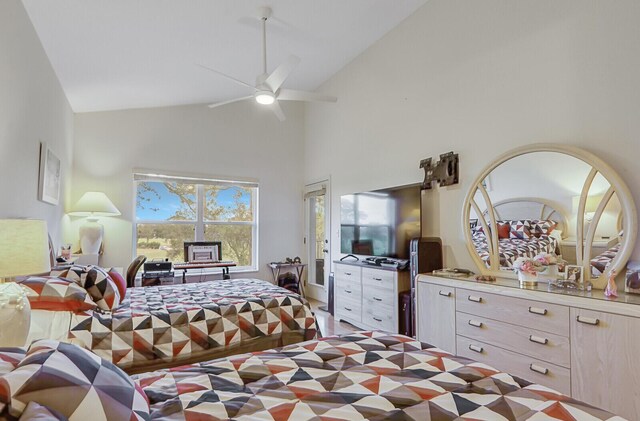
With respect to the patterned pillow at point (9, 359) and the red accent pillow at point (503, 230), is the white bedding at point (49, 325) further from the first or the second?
the red accent pillow at point (503, 230)

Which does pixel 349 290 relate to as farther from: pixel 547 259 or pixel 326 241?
pixel 547 259

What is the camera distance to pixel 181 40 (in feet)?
10.3

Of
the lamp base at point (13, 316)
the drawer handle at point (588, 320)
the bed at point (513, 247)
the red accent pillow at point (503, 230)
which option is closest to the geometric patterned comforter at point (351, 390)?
the lamp base at point (13, 316)

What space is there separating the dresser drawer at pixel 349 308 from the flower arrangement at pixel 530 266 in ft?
6.21

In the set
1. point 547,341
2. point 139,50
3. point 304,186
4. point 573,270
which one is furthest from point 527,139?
point 304,186

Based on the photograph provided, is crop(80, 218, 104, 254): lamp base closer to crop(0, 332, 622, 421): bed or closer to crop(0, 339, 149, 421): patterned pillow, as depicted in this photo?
crop(0, 332, 622, 421): bed

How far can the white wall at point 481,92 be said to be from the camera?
2.26 meters

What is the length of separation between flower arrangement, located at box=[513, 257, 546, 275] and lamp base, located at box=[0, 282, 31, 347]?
292 cm

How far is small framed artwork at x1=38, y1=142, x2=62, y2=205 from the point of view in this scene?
2.80 m

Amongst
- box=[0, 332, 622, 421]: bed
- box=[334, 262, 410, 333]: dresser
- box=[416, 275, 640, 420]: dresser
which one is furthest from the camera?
box=[334, 262, 410, 333]: dresser

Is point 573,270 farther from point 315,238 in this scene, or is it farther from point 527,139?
point 315,238

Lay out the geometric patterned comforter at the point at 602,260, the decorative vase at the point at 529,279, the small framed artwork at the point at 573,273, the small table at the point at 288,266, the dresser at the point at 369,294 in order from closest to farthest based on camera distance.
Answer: the geometric patterned comforter at the point at 602,260 < the small framed artwork at the point at 573,273 < the decorative vase at the point at 529,279 < the dresser at the point at 369,294 < the small table at the point at 288,266

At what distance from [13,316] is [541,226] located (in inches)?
126

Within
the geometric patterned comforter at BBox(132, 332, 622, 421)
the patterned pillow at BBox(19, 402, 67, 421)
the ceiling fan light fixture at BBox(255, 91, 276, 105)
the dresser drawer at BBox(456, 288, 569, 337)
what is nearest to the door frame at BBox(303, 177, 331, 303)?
the ceiling fan light fixture at BBox(255, 91, 276, 105)
